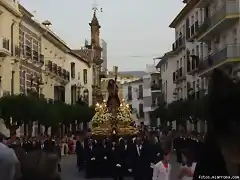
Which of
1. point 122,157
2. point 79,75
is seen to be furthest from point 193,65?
point 79,75

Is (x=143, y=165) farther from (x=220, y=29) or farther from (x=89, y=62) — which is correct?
(x=89, y=62)

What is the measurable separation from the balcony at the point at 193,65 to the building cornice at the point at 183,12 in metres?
4.46

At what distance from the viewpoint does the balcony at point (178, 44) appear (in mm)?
58438

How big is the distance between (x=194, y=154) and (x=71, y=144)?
1561 inches

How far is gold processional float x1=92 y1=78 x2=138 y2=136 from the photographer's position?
1135 inches

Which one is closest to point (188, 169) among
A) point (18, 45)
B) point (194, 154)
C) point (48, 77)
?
point (194, 154)

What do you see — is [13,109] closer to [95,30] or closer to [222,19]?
[222,19]

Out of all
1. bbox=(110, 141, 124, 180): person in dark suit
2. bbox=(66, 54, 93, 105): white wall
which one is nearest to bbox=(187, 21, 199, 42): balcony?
bbox=(66, 54, 93, 105): white wall

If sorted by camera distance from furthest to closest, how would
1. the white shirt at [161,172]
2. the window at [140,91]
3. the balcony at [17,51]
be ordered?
the window at [140,91] → the balcony at [17,51] → the white shirt at [161,172]

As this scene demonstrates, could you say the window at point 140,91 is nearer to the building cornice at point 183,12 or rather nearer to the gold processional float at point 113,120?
the building cornice at point 183,12

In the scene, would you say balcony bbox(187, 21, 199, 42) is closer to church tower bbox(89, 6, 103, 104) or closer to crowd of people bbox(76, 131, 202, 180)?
crowd of people bbox(76, 131, 202, 180)

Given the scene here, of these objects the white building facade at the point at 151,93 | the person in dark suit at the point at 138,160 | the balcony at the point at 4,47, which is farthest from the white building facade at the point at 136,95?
the person in dark suit at the point at 138,160

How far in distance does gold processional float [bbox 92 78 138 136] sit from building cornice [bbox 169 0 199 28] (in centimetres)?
2091

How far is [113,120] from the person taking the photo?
96.5ft
